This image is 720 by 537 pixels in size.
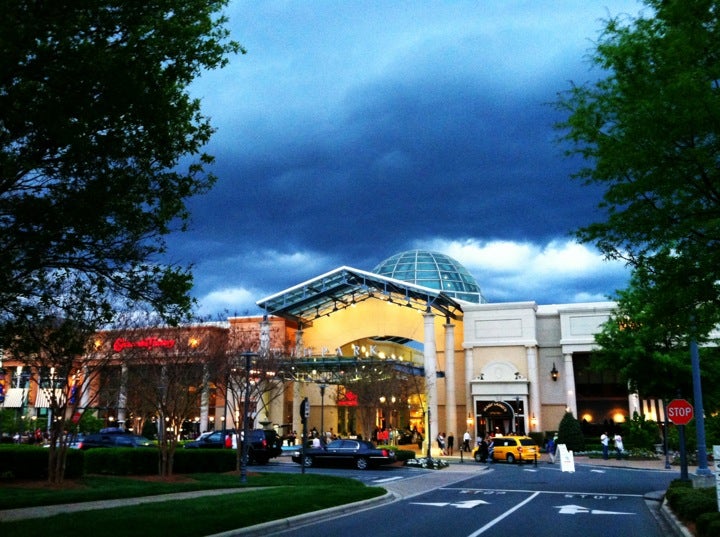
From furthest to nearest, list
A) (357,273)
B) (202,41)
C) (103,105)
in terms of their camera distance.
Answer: (357,273) → (202,41) → (103,105)

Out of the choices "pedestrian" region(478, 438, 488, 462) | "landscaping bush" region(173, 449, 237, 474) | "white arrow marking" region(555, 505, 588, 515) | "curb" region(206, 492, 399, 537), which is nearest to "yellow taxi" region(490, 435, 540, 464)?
"pedestrian" region(478, 438, 488, 462)

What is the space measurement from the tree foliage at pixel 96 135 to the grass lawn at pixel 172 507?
146 inches

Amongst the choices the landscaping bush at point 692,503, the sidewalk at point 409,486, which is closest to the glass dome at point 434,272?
the sidewalk at point 409,486

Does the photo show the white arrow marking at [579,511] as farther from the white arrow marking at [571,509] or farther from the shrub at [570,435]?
the shrub at [570,435]

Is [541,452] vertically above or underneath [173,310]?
underneath

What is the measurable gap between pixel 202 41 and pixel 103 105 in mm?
2306

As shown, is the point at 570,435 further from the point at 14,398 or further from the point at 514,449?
the point at 14,398

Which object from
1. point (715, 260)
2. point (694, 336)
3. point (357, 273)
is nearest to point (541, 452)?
point (357, 273)

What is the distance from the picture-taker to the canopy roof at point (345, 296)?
55781mm

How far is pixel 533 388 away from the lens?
52844 millimetres

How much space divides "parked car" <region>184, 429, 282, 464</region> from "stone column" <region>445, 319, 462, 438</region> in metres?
20.4

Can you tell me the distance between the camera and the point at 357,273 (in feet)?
186

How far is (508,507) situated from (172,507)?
9.13m

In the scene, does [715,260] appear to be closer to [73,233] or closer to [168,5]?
[168,5]
